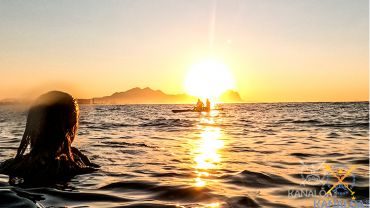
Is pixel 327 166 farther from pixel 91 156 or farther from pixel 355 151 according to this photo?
pixel 91 156

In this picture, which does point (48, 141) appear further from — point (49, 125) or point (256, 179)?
point (256, 179)

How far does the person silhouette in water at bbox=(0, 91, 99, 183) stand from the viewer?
7801mm

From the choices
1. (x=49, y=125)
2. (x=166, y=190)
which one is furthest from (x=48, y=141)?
(x=166, y=190)

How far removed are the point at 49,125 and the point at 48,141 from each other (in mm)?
396

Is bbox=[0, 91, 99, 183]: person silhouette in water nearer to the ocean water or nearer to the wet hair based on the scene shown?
the wet hair

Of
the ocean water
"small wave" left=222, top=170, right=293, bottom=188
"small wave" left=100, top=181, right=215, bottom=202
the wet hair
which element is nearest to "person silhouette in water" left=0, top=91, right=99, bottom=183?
the wet hair

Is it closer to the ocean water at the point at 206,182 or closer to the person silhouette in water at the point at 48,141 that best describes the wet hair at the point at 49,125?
the person silhouette in water at the point at 48,141

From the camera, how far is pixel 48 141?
8.01 m

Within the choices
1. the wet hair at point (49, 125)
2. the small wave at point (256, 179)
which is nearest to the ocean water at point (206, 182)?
the small wave at point (256, 179)

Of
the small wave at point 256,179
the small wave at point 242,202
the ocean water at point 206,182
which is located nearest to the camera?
the small wave at point 242,202

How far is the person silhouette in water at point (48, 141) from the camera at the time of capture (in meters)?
7.80

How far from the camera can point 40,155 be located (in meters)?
7.90

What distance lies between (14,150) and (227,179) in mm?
9624

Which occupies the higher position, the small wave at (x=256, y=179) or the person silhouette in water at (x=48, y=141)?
the person silhouette in water at (x=48, y=141)
